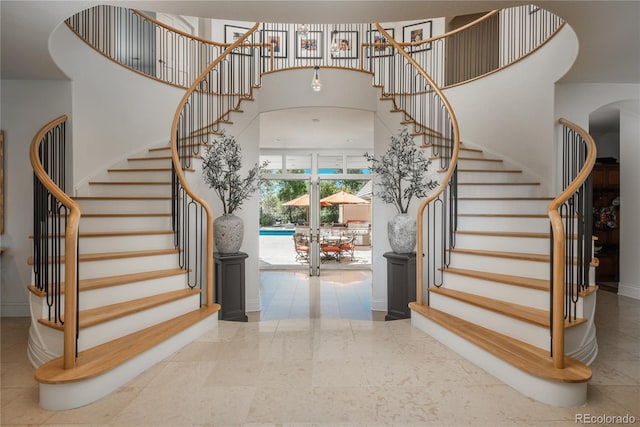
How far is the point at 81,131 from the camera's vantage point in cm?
454

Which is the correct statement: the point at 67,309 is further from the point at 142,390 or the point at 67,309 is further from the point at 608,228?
the point at 608,228

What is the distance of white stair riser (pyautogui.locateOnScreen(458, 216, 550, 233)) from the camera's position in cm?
366

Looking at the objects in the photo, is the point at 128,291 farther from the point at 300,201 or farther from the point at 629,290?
the point at 629,290

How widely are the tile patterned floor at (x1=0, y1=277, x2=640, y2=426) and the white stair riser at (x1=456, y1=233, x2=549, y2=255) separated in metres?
1.00

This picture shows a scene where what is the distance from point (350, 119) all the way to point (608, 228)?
523 centimetres

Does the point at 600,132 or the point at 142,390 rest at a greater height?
the point at 600,132

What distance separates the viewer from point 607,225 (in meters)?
6.42

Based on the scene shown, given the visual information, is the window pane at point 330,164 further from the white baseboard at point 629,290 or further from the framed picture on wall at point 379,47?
the white baseboard at point 629,290

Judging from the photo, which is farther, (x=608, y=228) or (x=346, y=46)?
(x=346, y=46)

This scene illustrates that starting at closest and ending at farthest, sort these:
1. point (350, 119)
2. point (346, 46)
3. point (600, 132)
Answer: point (350, 119), point (600, 132), point (346, 46)

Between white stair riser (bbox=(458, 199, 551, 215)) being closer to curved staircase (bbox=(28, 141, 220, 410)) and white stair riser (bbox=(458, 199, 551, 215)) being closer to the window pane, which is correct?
curved staircase (bbox=(28, 141, 220, 410))

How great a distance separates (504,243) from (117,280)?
363 centimetres

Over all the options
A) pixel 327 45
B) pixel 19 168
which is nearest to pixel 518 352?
pixel 19 168

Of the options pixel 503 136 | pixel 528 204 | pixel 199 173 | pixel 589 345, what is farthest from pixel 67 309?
pixel 503 136
